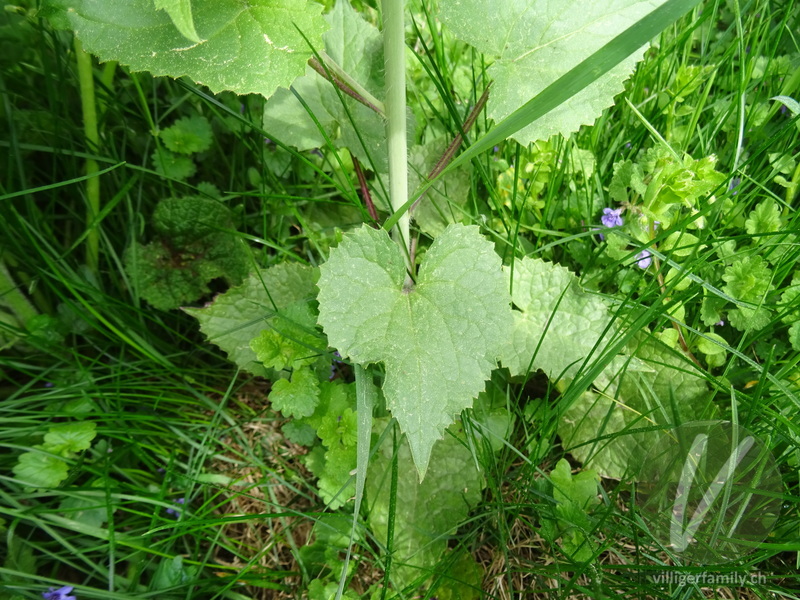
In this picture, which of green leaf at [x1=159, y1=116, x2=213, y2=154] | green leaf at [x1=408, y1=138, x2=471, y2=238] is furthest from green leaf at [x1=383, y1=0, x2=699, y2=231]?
green leaf at [x1=159, y1=116, x2=213, y2=154]

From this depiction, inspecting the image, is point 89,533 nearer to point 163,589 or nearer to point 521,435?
point 163,589

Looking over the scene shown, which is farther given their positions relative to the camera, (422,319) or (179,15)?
(422,319)

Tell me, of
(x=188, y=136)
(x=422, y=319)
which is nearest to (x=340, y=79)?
(x=422, y=319)

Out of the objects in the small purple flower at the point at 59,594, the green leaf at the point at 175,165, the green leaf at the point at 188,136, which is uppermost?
the green leaf at the point at 188,136

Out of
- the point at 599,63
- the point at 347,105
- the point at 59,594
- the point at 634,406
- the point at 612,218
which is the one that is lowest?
the point at 59,594

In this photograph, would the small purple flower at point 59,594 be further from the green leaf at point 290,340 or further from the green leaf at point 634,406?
the green leaf at point 634,406

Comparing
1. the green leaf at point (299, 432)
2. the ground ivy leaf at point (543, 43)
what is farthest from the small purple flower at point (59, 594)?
the ground ivy leaf at point (543, 43)

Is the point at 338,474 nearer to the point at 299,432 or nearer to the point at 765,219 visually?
the point at 299,432
